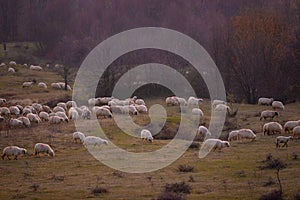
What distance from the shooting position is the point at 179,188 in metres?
15.2

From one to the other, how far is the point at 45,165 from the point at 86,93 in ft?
82.1

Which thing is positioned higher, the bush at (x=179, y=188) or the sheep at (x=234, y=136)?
the bush at (x=179, y=188)

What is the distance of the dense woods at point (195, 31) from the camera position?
4294 centimetres

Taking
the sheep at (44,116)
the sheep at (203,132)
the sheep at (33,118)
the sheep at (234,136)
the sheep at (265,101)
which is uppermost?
the sheep at (234,136)

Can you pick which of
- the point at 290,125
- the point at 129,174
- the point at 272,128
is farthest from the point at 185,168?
the point at 290,125

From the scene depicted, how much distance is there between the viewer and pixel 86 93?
146 feet

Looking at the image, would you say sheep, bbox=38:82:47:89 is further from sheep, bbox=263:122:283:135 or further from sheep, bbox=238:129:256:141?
sheep, bbox=238:129:256:141

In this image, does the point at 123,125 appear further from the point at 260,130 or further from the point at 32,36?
the point at 32,36

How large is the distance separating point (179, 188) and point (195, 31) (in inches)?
1957

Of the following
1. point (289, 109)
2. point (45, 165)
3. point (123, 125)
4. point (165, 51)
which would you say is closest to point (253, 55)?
point (289, 109)

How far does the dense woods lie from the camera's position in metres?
42.9

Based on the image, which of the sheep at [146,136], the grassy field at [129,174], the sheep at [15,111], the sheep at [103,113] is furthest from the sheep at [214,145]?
the sheep at [15,111]

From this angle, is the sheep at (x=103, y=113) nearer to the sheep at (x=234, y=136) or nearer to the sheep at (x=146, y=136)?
the sheep at (x=146, y=136)

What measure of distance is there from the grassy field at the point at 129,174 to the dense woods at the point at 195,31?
655 inches
